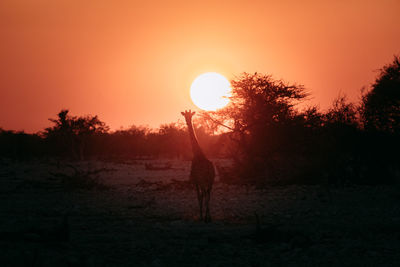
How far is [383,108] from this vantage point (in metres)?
19.5

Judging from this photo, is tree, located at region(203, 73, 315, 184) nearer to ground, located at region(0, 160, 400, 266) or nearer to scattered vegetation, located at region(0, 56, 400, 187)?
scattered vegetation, located at region(0, 56, 400, 187)

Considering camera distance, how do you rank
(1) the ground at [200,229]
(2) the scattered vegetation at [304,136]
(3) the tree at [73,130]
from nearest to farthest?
(1) the ground at [200,229], (2) the scattered vegetation at [304,136], (3) the tree at [73,130]

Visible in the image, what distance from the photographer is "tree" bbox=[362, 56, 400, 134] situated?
747 inches

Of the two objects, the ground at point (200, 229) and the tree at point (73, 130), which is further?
the tree at point (73, 130)

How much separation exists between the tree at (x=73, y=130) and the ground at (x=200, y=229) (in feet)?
118

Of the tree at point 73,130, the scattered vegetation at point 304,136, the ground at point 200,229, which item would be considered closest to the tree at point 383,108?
the scattered vegetation at point 304,136

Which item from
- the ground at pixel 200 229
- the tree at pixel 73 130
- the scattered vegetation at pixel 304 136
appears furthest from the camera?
the tree at pixel 73 130

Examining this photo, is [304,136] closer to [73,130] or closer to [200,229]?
[200,229]

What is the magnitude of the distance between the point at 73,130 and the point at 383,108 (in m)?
42.2

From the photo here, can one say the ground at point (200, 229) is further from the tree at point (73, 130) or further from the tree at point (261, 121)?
the tree at point (73, 130)

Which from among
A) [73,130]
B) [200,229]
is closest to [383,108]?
[200,229]

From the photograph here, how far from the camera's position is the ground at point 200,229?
6.18m

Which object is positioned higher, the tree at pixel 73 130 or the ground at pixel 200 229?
the tree at pixel 73 130

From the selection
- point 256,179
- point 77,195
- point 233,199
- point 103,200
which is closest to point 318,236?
point 233,199
